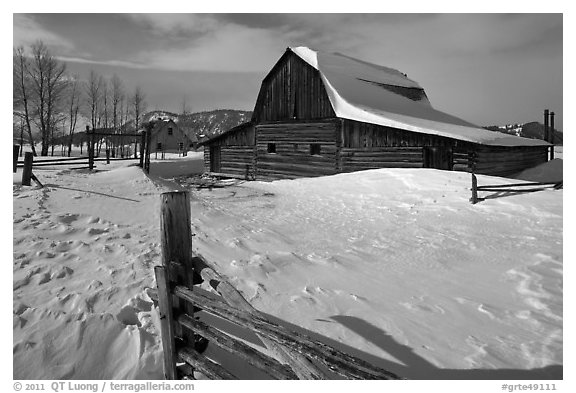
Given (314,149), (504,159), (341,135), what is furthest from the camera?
(314,149)

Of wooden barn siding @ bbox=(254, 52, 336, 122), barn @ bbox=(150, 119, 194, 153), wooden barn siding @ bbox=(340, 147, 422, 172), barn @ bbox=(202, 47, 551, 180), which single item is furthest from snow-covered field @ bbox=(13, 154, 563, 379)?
barn @ bbox=(150, 119, 194, 153)

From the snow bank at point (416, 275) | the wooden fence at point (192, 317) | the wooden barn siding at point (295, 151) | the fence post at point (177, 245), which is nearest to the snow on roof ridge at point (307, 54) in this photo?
the wooden barn siding at point (295, 151)

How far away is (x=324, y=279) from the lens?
5363 millimetres

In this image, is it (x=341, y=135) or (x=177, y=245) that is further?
(x=341, y=135)

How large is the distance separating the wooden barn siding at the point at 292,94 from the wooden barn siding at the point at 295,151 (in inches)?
24.9

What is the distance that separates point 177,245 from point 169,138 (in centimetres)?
6493

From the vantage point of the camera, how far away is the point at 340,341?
150 inches

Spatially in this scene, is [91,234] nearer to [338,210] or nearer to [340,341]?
[340,341]

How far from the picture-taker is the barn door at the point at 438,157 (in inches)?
624

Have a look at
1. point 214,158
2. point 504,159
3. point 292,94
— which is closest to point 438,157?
point 504,159

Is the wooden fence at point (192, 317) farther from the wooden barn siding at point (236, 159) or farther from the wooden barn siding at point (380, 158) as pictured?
the wooden barn siding at point (236, 159)

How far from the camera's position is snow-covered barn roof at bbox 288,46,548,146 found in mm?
17188

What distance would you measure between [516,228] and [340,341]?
6.84 metres

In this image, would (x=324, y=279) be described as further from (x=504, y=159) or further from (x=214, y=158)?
(x=214, y=158)
